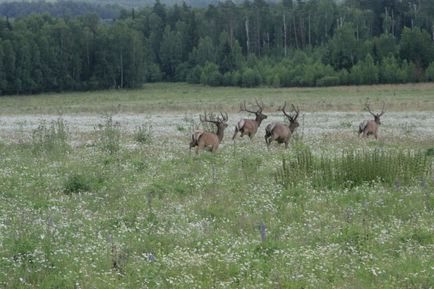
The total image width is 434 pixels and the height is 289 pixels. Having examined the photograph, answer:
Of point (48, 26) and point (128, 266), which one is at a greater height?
point (48, 26)

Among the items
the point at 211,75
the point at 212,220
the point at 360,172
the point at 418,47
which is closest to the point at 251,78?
the point at 211,75

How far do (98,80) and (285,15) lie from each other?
4099 cm

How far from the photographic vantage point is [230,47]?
12044 cm

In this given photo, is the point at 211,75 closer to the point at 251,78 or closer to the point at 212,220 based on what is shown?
the point at 251,78

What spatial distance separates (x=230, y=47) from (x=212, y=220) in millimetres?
108324

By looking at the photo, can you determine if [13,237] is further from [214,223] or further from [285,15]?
[285,15]

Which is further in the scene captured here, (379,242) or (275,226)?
(275,226)

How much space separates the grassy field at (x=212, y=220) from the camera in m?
9.98

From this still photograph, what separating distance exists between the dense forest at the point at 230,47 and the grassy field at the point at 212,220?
7447 cm

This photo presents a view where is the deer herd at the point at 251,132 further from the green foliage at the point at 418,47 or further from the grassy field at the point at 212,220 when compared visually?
the green foliage at the point at 418,47

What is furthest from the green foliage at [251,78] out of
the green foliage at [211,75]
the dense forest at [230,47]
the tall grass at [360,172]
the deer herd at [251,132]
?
the tall grass at [360,172]

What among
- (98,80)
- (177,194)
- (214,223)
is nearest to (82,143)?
(177,194)

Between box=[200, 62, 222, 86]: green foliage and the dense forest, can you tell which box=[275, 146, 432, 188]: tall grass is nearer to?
the dense forest

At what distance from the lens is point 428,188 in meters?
16.0
